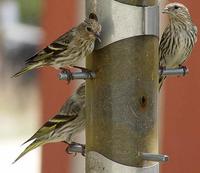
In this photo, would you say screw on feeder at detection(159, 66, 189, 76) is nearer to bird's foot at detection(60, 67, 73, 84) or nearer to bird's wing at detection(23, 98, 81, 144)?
bird's foot at detection(60, 67, 73, 84)

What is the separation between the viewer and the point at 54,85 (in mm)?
9219

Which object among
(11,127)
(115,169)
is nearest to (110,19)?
(115,169)

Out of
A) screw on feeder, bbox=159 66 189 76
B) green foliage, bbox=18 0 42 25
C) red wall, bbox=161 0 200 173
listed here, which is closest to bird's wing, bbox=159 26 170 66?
screw on feeder, bbox=159 66 189 76

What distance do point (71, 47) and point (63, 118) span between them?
2.10 ft

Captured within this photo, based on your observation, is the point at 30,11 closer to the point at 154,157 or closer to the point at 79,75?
the point at 79,75

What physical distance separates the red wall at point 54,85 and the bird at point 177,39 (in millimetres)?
2971

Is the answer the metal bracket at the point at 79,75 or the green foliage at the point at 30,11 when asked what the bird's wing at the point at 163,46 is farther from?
the green foliage at the point at 30,11

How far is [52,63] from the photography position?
526 cm

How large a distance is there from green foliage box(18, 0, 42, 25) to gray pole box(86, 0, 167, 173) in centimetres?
1630

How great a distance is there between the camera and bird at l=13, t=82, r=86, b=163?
17.4 ft

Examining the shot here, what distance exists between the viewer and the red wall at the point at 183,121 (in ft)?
28.1

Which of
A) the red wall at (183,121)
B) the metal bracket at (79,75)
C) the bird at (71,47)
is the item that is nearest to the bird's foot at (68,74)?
the metal bracket at (79,75)

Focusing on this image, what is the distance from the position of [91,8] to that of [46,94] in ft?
14.6

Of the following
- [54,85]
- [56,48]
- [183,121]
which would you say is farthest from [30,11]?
[56,48]
